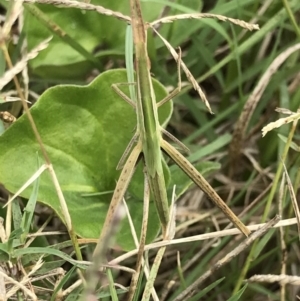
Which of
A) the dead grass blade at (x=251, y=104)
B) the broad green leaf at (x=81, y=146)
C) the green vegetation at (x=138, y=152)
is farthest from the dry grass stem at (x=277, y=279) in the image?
the dead grass blade at (x=251, y=104)

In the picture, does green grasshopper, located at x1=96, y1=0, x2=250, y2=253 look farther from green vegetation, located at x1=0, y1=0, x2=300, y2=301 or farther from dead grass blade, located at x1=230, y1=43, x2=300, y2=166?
dead grass blade, located at x1=230, y1=43, x2=300, y2=166

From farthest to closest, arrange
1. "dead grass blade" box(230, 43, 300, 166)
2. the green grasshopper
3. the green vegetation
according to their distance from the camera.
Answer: "dead grass blade" box(230, 43, 300, 166), the green vegetation, the green grasshopper

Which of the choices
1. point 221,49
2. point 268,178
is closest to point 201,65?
Result: point 221,49

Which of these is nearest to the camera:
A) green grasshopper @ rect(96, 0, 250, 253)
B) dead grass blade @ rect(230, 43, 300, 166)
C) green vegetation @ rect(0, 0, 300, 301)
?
green grasshopper @ rect(96, 0, 250, 253)

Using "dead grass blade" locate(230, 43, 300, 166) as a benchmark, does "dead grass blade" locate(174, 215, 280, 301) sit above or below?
below

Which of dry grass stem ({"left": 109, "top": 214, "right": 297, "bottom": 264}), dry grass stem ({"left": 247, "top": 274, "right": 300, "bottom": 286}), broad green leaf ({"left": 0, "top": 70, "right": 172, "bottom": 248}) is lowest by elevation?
dry grass stem ({"left": 247, "top": 274, "right": 300, "bottom": 286})

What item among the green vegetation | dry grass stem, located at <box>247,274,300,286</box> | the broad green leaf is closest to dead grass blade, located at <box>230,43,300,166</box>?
the green vegetation
